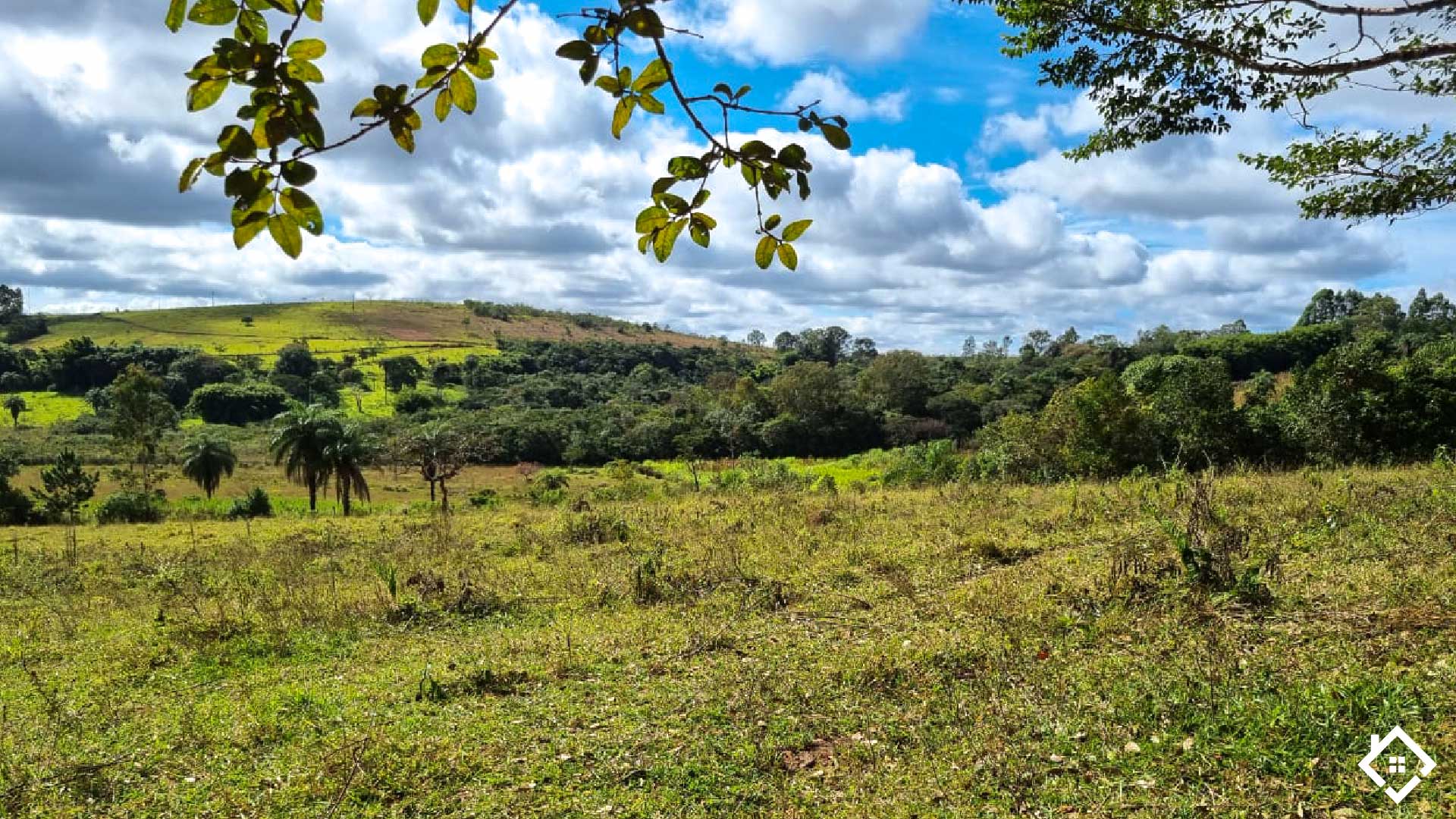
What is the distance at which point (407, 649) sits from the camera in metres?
7.17

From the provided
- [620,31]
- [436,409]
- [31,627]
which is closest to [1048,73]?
[620,31]

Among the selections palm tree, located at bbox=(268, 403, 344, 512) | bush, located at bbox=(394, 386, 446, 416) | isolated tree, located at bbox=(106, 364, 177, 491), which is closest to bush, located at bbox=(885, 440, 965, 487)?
palm tree, located at bbox=(268, 403, 344, 512)

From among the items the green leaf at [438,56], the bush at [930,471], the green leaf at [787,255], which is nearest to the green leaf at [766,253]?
the green leaf at [787,255]

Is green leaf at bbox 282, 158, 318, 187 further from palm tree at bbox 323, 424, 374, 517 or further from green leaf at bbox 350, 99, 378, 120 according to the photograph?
palm tree at bbox 323, 424, 374, 517

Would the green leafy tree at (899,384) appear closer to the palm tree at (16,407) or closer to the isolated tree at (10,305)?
the palm tree at (16,407)

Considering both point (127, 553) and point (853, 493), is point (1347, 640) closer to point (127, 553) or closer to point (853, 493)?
point (853, 493)

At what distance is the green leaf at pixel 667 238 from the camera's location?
5.01ft

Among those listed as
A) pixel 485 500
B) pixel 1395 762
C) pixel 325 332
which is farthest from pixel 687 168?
pixel 325 332

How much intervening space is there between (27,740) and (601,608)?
4.66m

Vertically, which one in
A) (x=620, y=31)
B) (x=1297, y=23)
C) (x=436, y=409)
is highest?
(x=1297, y=23)

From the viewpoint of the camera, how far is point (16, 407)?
2781 inches

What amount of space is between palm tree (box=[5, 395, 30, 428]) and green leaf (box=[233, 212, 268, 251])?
91.9 m

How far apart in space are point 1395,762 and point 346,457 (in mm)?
35712

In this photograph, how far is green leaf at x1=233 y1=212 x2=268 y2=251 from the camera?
115cm
